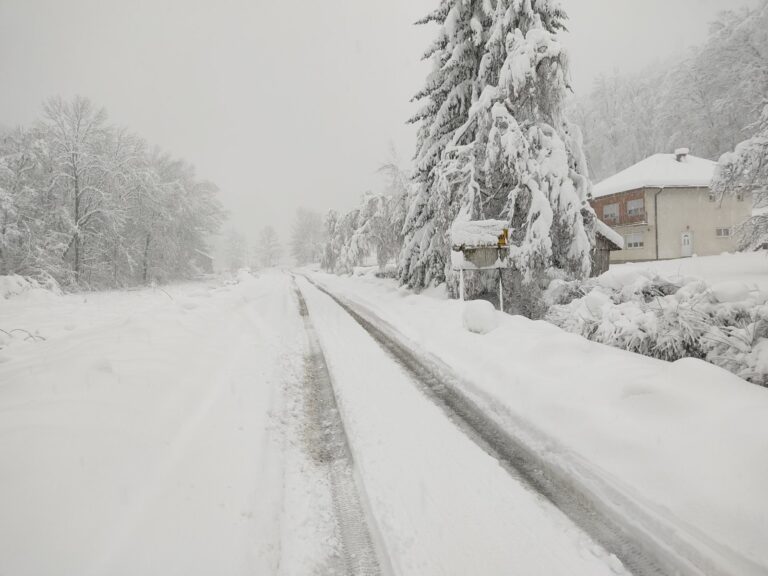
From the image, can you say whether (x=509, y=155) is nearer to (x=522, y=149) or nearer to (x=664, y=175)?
(x=522, y=149)

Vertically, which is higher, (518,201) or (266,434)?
(518,201)

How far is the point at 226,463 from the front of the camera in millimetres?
3090

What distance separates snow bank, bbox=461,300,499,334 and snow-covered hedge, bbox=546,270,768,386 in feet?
5.90

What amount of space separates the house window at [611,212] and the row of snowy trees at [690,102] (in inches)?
327

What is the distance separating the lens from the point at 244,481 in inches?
113

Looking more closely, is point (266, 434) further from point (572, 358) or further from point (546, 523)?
point (572, 358)

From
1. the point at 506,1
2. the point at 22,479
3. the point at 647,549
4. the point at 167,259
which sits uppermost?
the point at 506,1

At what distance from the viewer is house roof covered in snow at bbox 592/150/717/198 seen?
84.2ft

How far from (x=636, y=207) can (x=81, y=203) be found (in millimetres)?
37943

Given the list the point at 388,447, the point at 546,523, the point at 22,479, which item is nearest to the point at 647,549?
the point at 546,523

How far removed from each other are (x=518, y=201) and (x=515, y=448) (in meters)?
8.83

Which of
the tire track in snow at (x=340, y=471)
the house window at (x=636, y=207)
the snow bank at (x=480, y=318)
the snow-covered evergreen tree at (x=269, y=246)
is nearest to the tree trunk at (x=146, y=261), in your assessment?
the tire track in snow at (x=340, y=471)

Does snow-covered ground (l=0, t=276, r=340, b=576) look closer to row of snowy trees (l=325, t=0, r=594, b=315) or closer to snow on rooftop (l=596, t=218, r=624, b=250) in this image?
row of snowy trees (l=325, t=0, r=594, b=315)

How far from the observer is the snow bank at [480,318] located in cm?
719
